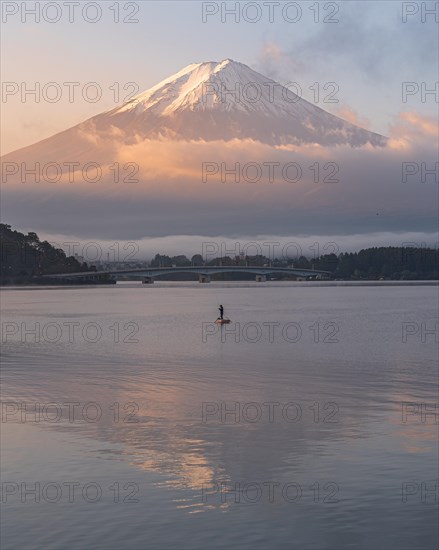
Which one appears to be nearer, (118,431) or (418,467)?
(418,467)

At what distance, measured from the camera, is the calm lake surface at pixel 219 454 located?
68.2 ft

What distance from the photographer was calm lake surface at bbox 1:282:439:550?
819 inches

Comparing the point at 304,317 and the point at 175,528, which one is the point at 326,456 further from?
the point at 304,317

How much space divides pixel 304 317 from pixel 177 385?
7623 cm

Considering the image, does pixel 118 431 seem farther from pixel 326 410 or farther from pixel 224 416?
pixel 326 410

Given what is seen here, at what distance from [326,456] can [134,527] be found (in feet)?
28.3

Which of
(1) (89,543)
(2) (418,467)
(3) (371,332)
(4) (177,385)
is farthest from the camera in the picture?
(3) (371,332)

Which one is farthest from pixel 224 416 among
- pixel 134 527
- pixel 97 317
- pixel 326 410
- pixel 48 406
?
pixel 97 317

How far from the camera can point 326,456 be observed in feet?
90.5

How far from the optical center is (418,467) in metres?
26.0

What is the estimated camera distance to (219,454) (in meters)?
28.0

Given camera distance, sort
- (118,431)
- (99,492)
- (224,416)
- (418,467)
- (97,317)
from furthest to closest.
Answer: (97,317), (224,416), (118,431), (418,467), (99,492)

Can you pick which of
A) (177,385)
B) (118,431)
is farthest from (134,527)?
(177,385)

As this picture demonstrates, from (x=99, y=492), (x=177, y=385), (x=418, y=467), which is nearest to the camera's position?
(x=99, y=492)
